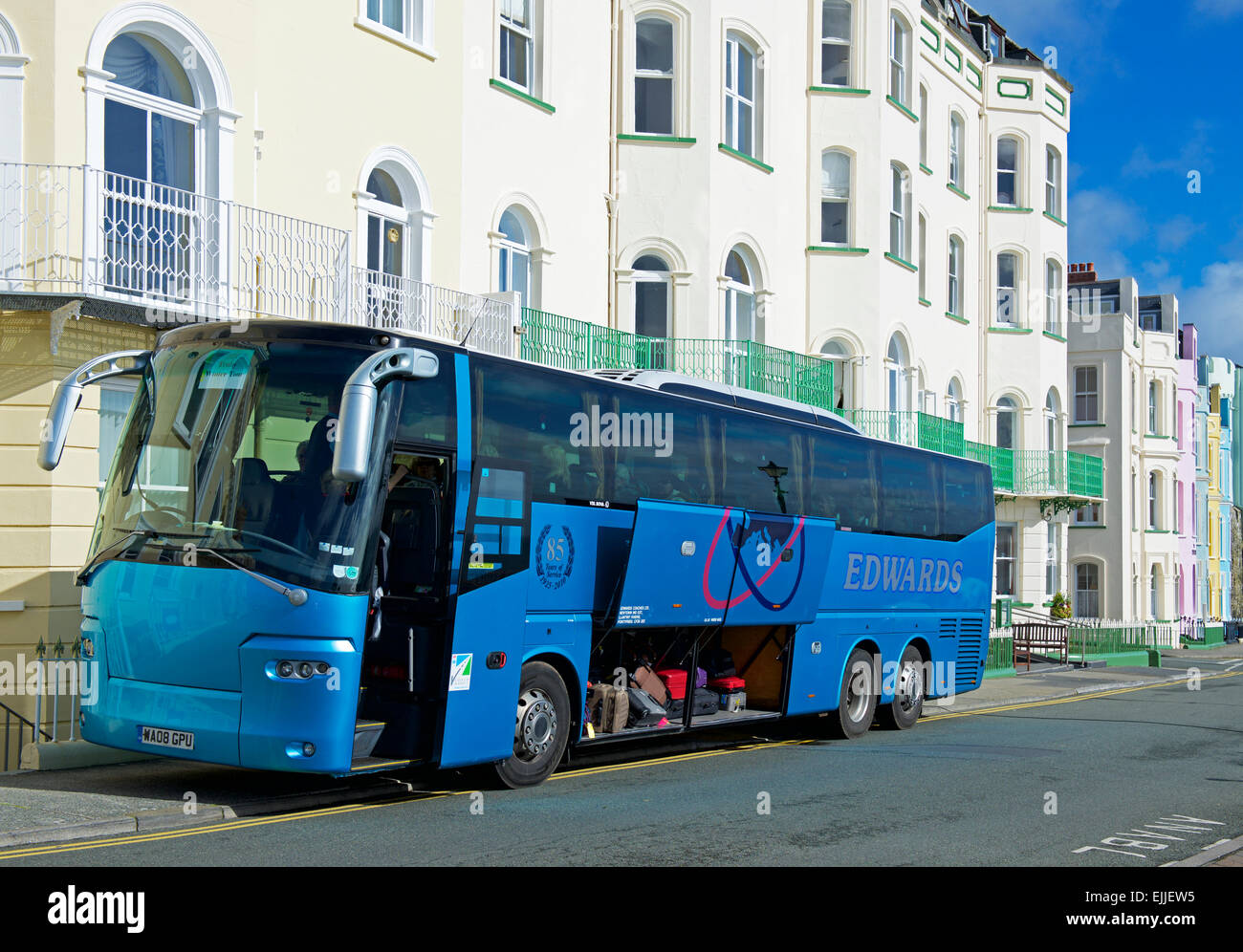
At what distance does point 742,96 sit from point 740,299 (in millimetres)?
3906

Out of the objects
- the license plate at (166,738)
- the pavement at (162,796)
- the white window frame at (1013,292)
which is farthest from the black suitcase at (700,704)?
the white window frame at (1013,292)

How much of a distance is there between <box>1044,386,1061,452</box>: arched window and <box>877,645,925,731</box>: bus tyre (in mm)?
24061

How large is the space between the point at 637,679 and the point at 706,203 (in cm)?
1323

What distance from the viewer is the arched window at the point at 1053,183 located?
4072 centimetres

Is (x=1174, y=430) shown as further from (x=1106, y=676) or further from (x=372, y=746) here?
(x=372, y=746)

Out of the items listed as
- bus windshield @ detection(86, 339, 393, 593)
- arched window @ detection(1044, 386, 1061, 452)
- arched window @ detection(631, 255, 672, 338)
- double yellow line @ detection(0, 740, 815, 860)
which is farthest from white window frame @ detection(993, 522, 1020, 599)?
bus windshield @ detection(86, 339, 393, 593)

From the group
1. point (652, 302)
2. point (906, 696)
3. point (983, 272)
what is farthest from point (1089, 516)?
point (906, 696)

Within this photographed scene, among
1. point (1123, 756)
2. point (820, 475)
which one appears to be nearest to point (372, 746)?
point (820, 475)

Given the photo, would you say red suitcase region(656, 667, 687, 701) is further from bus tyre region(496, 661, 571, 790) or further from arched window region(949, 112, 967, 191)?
arched window region(949, 112, 967, 191)

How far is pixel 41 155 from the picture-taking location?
1387 centimetres

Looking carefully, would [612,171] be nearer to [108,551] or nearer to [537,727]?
[537,727]

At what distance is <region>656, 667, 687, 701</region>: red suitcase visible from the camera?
44.4 feet

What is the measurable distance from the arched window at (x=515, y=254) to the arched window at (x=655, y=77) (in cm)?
394

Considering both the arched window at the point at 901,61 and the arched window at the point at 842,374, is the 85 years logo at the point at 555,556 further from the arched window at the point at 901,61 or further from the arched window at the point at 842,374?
the arched window at the point at 901,61
